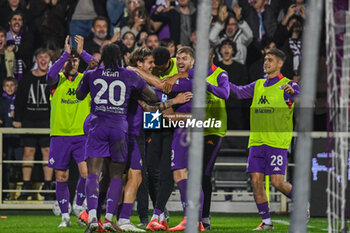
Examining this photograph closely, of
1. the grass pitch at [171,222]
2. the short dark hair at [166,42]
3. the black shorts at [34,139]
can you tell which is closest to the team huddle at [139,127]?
the grass pitch at [171,222]

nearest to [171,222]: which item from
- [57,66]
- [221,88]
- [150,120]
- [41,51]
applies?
[150,120]

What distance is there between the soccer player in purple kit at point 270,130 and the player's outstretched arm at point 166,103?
152cm

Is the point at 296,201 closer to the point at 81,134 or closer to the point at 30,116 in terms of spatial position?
the point at 81,134

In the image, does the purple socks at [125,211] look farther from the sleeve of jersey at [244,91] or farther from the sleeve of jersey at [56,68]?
the sleeve of jersey at [244,91]

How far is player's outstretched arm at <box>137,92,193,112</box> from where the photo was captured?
8.16 meters

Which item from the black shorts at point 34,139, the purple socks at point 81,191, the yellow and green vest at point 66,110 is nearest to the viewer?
the yellow and green vest at point 66,110

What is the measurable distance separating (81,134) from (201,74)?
5.63 m

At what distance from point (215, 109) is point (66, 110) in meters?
2.02

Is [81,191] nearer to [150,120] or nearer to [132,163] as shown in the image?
[150,120]

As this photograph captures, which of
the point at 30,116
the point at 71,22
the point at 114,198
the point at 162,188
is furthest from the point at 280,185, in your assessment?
the point at 71,22

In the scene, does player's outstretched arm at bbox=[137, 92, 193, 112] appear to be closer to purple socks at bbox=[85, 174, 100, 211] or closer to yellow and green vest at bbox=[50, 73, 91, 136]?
purple socks at bbox=[85, 174, 100, 211]

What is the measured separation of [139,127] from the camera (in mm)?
8836

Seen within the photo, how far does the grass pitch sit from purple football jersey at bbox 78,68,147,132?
158 cm

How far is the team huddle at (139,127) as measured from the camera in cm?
803
